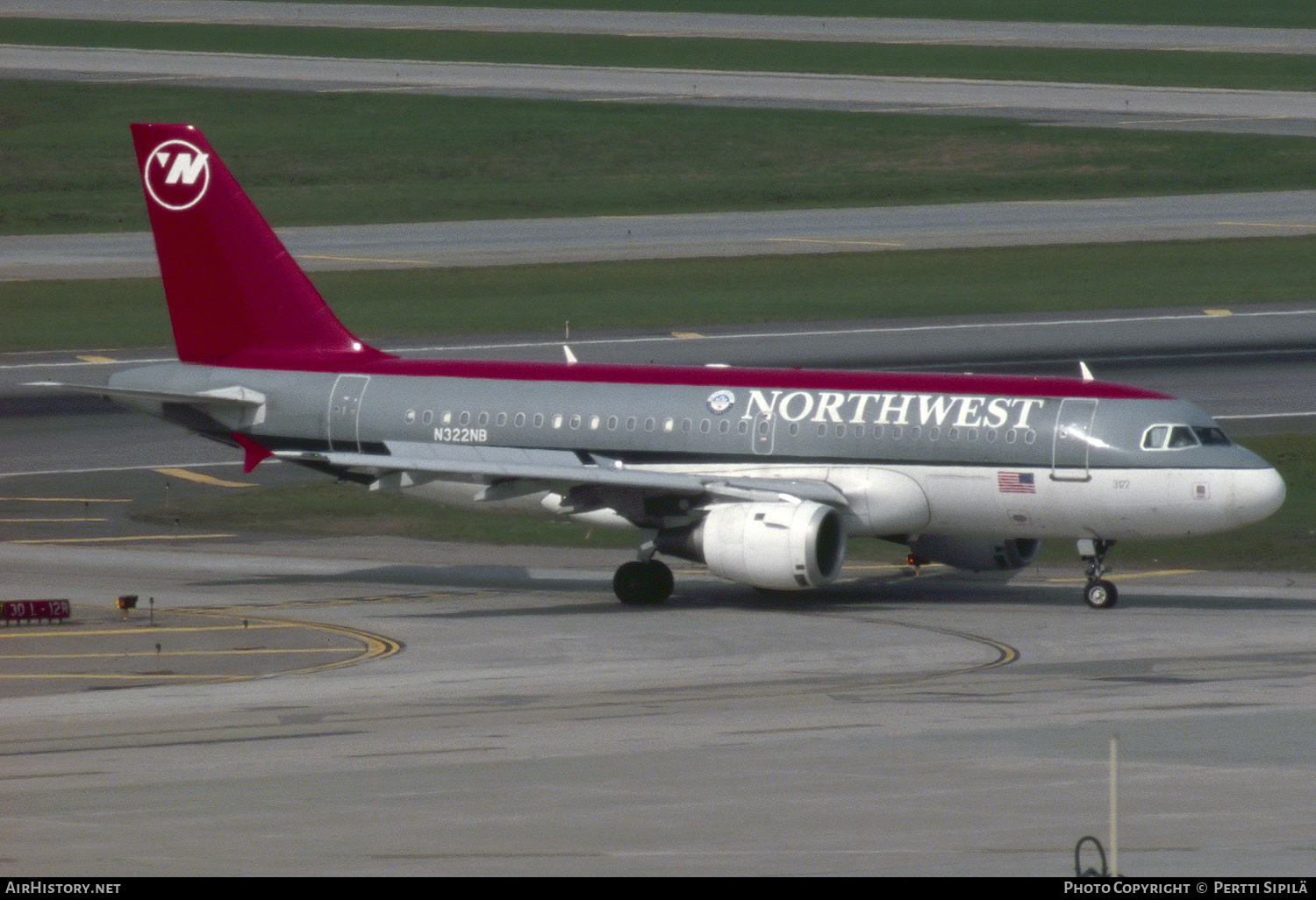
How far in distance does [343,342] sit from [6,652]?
1283 centimetres

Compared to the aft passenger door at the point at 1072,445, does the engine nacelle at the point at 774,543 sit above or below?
below

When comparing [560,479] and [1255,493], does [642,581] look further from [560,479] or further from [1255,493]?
[1255,493]

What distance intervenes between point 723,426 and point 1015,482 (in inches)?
228

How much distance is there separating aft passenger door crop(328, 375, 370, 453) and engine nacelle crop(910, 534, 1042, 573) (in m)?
11.4

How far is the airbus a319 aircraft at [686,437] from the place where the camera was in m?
43.1

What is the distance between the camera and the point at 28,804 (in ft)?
84.7

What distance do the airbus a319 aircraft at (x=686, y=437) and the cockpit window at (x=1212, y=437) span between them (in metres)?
0.06

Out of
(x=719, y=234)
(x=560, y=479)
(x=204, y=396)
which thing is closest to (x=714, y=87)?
(x=719, y=234)

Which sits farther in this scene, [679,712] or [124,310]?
[124,310]

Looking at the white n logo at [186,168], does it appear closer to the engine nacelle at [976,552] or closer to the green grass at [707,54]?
the engine nacelle at [976,552]

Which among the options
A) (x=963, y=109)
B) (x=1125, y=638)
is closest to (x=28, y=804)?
(x=1125, y=638)

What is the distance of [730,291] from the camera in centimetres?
8862

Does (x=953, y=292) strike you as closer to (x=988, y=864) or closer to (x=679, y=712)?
(x=679, y=712)

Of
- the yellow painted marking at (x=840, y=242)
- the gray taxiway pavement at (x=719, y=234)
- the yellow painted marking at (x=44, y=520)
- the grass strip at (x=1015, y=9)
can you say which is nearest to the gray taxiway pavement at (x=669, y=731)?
the yellow painted marking at (x=44, y=520)
